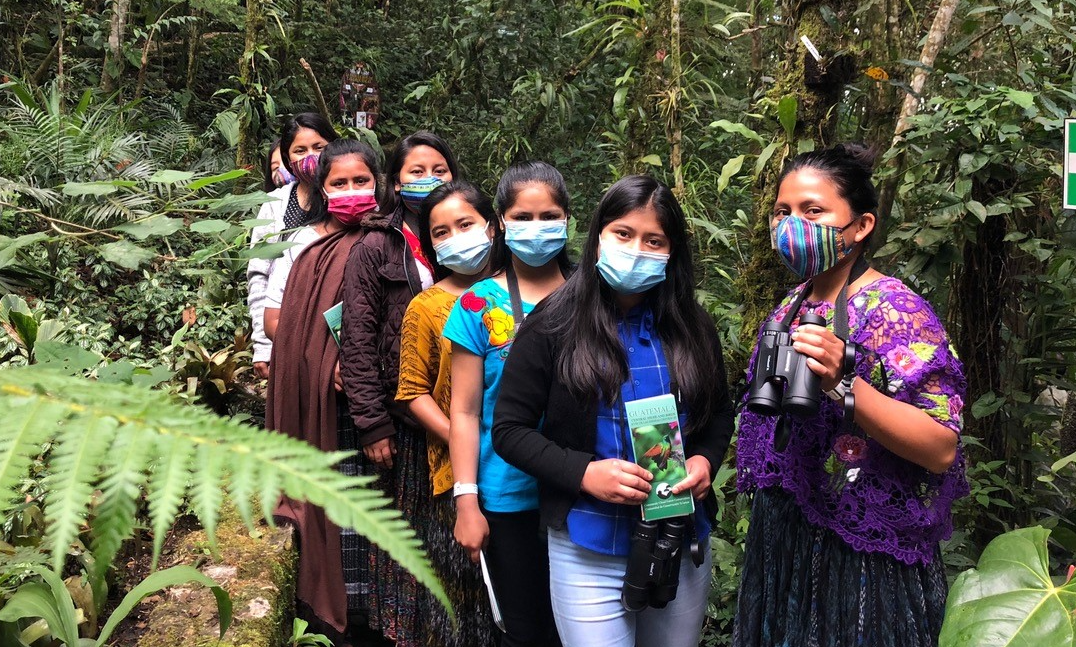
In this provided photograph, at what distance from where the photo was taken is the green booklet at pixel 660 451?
1.86m

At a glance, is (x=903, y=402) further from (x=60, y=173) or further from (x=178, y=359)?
(x=60, y=173)

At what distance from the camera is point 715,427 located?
216 cm

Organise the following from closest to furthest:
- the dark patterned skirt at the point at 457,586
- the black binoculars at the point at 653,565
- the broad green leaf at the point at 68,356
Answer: the black binoculars at the point at 653,565 → the broad green leaf at the point at 68,356 → the dark patterned skirt at the point at 457,586

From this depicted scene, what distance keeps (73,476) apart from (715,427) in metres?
1.78

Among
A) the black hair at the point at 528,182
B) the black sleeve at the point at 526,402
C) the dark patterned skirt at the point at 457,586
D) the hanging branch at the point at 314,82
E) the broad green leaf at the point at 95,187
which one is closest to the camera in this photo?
the broad green leaf at the point at 95,187

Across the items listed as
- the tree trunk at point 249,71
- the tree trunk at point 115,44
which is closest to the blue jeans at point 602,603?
the tree trunk at point 249,71

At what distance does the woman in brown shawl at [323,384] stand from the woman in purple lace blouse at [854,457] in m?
1.67

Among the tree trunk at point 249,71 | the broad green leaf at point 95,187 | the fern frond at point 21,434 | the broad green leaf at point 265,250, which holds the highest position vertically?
the tree trunk at point 249,71

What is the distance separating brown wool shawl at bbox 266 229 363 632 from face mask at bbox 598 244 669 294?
4.58ft

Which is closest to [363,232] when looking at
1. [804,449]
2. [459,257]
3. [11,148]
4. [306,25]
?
[459,257]

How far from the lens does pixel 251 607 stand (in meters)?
2.64

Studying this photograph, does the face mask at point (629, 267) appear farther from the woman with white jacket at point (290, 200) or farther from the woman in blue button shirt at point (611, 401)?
the woman with white jacket at point (290, 200)

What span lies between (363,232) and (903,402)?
2.06 meters

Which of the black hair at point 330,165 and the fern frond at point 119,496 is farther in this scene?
the black hair at point 330,165
